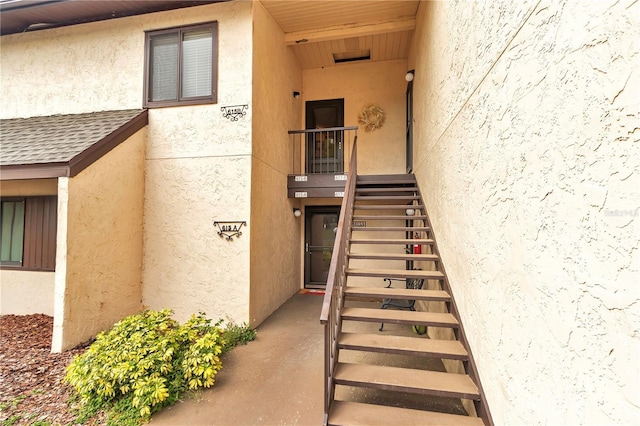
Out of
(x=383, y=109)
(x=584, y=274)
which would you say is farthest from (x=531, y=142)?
(x=383, y=109)

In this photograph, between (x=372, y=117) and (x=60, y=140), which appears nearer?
(x=60, y=140)

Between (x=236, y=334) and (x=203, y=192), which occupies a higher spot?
(x=203, y=192)

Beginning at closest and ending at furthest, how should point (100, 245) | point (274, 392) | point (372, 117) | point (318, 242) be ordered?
1. point (274, 392)
2. point (100, 245)
3. point (372, 117)
4. point (318, 242)

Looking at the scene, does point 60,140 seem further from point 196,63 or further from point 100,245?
point 196,63

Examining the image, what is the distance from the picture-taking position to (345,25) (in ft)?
17.9

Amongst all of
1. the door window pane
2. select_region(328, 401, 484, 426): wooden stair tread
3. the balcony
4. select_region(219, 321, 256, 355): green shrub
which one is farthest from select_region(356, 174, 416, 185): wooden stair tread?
the door window pane

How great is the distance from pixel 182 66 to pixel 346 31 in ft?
10.8

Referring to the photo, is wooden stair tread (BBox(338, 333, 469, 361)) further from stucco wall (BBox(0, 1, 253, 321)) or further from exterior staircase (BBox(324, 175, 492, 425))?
stucco wall (BBox(0, 1, 253, 321))

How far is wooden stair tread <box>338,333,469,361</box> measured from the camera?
2469mm

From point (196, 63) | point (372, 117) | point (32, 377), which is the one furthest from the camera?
point (372, 117)

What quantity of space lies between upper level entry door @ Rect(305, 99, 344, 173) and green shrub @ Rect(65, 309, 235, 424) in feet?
15.8

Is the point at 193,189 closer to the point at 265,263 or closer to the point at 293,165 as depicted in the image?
the point at 265,263

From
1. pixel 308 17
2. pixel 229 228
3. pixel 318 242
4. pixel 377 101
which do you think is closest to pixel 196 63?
pixel 308 17

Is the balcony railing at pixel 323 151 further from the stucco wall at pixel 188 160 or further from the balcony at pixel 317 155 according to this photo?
the stucco wall at pixel 188 160
